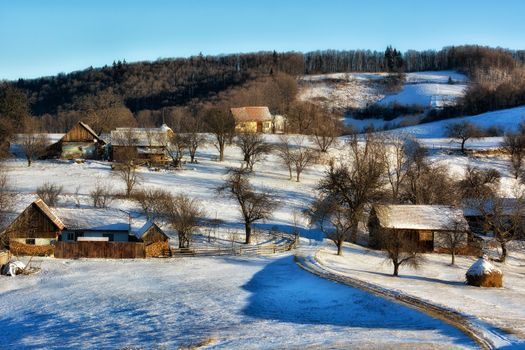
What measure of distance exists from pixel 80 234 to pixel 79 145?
102ft

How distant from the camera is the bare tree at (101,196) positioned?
48406 mm

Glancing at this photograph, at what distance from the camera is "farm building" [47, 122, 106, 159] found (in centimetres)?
7038

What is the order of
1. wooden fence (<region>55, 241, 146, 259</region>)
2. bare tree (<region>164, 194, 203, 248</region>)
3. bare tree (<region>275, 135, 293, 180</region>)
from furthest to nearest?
bare tree (<region>275, 135, 293, 180</region>)
bare tree (<region>164, 194, 203, 248</region>)
wooden fence (<region>55, 241, 146, 259</region>)

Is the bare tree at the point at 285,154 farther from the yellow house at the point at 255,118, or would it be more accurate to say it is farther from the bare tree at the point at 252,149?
the yellow house at the point at 255,118

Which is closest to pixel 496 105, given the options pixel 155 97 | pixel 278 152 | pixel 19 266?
pixel 278 152

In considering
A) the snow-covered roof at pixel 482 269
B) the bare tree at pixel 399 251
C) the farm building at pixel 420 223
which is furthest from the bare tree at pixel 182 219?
the snow-covered roof at pixel 482 269

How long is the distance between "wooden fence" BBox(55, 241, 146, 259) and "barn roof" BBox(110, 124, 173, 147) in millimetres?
29877

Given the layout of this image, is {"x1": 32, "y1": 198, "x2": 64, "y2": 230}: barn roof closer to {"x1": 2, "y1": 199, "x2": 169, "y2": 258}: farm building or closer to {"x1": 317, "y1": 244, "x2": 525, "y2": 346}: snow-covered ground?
{"x1": 2, "y1": 199, "x2": 169, "y2": 258}: farm building

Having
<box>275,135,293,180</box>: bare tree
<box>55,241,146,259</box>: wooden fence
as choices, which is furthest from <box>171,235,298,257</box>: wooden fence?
<box>275,135,293,180</box>: bare tree

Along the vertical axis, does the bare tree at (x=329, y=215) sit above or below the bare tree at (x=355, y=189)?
below

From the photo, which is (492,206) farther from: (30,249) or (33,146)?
(33,146)

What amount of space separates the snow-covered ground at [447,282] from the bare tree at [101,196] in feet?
61.1

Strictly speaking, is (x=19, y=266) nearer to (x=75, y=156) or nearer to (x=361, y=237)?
(x=361, y=237)

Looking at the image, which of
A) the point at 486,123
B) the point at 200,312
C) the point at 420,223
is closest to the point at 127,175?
the point at 420,223
